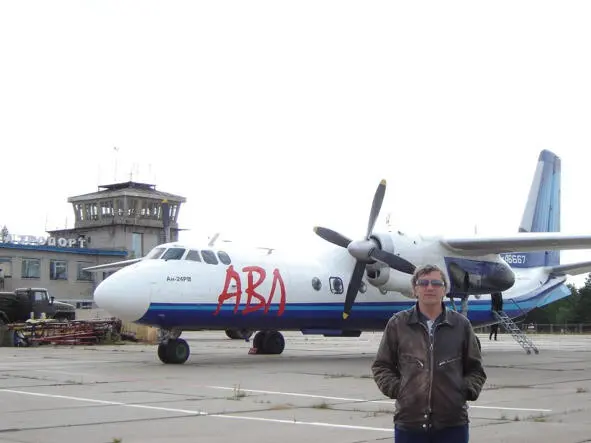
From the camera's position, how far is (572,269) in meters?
28.8

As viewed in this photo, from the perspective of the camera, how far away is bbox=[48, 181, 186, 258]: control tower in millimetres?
82938

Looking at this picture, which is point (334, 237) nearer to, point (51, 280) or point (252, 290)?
point (252, 290)

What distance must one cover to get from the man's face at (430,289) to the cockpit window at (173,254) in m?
16.3

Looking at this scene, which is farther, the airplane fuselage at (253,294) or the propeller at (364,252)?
the propeller at (364,252)

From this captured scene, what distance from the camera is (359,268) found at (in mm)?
23953

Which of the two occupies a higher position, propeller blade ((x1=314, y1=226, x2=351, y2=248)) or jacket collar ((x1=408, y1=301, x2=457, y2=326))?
propeller blade ((x1=314, y1=226, x2=351, y2=248))

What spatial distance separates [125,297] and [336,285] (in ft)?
23.9

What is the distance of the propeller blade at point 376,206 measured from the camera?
24141 millimetres

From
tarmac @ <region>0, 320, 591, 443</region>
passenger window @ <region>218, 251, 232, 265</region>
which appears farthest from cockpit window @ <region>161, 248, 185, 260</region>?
tarmac @ <region>0, 320, 591, 443</region>

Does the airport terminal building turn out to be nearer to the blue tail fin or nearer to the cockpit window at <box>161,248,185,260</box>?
the blue tail fin

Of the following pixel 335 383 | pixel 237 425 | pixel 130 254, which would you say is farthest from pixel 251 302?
pixel 130 254

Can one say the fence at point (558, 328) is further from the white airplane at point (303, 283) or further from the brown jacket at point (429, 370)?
the brown jacket at point (429, 370)

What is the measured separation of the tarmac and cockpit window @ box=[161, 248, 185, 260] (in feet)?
9.22

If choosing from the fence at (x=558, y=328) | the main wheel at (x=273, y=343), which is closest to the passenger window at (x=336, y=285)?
the main wheel at (x=273, y=343)
